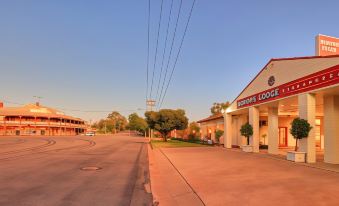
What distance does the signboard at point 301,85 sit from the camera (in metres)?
14.1

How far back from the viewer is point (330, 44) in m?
21.0

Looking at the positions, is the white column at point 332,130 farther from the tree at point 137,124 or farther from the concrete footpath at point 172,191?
the tree at point 137,124

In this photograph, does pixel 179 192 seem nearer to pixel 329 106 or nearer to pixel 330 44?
pixel 329 106

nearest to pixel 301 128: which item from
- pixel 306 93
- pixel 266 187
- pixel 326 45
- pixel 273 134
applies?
pixel 306 93

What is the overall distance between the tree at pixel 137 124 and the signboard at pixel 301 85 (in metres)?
71.9

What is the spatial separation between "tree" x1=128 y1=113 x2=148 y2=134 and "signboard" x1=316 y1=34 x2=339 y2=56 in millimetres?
74476

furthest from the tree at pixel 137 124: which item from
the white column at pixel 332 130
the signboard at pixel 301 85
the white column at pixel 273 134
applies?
the white column at pixel 332 130

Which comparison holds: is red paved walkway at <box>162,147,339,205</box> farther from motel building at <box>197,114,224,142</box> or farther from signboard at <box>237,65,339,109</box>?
motel building at <box>197,114,224,142</box>

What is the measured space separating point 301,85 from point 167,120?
30.3 meters

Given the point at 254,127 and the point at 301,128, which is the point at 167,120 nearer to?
the point at 254,127

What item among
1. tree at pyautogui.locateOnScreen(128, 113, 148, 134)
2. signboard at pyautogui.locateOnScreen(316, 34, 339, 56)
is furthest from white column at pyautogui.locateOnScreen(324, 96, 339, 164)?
tree at pyautogui.locateOnScreen(128, 113, 148, 134)

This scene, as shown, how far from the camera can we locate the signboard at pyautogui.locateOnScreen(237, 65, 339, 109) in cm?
1409

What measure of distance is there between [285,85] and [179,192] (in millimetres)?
12845

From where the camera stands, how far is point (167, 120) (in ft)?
151
